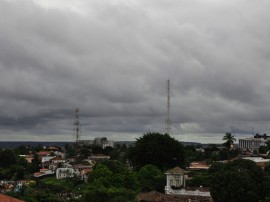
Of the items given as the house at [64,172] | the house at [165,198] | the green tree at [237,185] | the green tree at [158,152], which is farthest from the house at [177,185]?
the house at [64,172]

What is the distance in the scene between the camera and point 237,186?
4622 cm

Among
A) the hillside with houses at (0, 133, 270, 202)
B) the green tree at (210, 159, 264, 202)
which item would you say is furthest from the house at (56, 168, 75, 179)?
the green tree at (210, 159, 264, 202)

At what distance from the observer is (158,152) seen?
76062 mm

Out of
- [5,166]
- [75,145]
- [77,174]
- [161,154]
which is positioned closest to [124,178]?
[161,154]

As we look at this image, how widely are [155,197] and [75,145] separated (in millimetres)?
119553

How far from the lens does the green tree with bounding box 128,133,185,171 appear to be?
7631 cm

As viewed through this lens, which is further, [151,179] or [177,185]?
[151,179]

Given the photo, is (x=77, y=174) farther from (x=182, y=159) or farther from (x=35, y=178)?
(x=182, y=159)

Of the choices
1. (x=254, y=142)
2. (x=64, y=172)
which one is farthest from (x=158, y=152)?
(x=254, y=142)

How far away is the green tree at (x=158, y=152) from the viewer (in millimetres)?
76312

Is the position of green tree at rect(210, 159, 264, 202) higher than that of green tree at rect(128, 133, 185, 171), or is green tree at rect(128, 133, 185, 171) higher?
green tree at rect(128, 133, 185, 171)

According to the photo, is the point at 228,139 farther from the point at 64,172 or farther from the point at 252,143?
the point at 252,143

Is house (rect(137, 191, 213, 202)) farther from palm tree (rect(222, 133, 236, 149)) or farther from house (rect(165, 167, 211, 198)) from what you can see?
palm tree (rect(222, 133, 236, 149))

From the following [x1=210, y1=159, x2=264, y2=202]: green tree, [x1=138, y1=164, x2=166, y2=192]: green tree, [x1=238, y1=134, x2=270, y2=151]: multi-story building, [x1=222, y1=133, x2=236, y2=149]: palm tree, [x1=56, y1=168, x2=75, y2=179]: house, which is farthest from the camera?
[x1=238, y1=134, x2=270, y2=151]: multi-story building
